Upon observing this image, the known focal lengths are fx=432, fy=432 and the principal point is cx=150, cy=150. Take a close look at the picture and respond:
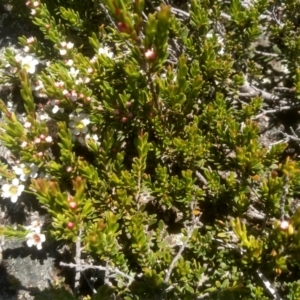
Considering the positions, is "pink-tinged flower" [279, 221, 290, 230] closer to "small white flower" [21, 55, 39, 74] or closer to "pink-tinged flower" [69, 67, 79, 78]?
"pink-tinged flower" [69, 67, 79, 78]

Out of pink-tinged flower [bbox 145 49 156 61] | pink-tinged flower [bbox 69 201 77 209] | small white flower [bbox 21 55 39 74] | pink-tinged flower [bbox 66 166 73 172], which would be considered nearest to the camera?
pink-tinged flower [bbox 145 49 156 61]

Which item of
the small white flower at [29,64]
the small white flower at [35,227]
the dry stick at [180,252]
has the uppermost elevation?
the small white flower at [29,64]

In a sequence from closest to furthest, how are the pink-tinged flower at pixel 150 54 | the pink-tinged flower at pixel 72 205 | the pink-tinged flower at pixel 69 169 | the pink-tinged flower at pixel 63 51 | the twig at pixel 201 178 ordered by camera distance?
1. the pink-tinged flower at pixel 150 54
2. the pink-tinged flower at pixel 72 205
3. the pink-tinged flower at pixel 69 169
4. the twig at pixel 201 178
5. the pink-tinged flower at pixel 63 51

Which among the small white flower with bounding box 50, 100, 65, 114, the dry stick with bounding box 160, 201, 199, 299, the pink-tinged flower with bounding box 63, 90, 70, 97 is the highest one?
the pink-tinged flower with bounding box 63, 90, 70, 97

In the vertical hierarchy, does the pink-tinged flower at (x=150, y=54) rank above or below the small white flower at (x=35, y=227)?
above

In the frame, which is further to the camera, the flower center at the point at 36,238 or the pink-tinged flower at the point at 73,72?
the pink-tinged flower at the point at 73,72

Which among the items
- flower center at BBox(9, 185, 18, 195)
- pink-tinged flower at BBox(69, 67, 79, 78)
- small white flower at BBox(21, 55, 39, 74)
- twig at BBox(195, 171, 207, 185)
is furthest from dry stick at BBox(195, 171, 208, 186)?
small white flower at BBox(21, 55, 39, 74)

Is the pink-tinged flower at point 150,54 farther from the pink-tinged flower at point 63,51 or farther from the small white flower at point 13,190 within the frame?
the small white flower at point 13,190

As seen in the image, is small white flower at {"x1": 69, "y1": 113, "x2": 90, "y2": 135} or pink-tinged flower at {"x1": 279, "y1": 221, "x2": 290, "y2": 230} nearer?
pink-tinged flower at {"x1": 279, "y1": 221, "x2": 290, "y2": 230}

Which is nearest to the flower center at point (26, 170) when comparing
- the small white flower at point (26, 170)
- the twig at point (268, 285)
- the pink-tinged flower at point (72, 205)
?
the small white flower at point (26, 170)
